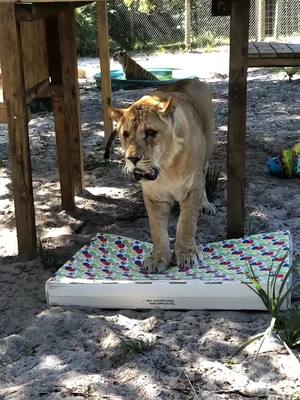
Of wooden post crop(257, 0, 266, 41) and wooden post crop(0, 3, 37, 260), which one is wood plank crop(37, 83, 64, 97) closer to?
wooden post crop(0, 3, 37, 260)

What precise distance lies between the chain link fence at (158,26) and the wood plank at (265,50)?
39.6ft

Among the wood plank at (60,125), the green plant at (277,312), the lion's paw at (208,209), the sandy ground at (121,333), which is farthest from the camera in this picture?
the wood plank at (60,125)

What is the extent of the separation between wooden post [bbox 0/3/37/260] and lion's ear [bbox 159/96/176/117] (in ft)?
3.27

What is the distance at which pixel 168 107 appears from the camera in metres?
3.64

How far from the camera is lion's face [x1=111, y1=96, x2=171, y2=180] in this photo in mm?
3543

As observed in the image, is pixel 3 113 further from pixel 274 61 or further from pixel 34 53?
pixel 274 61

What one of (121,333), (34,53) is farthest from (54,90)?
(121,333)

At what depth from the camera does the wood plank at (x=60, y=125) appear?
5.27 meters

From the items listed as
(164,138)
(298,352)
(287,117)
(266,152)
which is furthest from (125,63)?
(298,352)

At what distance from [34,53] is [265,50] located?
248 centimetres

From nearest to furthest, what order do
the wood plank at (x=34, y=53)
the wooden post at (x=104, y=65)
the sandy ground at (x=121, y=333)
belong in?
1. the sandy ground at (x=121, y=333)
2. the wood plank at (x=34, y=53)
3. the wooden post at (x=104, y=65)

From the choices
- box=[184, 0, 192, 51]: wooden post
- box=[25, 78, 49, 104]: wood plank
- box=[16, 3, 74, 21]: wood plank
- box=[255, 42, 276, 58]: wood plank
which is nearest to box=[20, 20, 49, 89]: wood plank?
box=[25, 78, 49, 104]: wood plank

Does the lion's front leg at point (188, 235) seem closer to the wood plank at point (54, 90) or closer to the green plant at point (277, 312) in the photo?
the green plant at point (277, 312)

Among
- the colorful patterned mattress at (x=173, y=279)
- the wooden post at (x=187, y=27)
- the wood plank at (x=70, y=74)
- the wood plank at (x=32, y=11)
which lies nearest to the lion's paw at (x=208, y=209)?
the colorful patterned mattress at (x=173, y=279)
